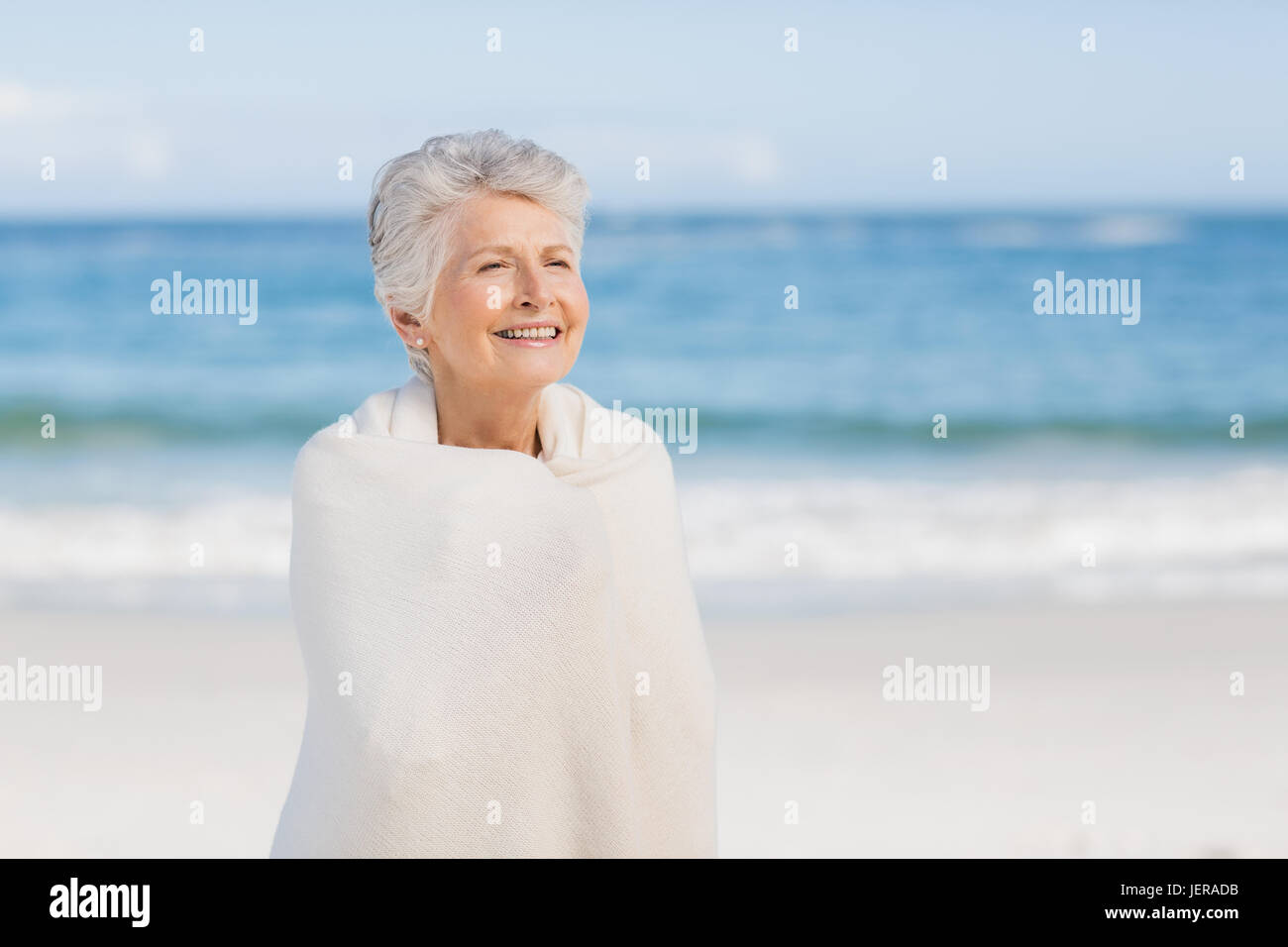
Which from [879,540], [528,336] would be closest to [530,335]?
[528,336]

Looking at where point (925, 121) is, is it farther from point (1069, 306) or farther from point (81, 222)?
point (81, 222)

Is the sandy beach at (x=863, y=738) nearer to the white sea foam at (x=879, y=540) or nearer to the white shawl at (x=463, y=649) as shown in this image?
the white sea foam at (x=879, y=540)

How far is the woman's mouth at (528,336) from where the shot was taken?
6.95ft

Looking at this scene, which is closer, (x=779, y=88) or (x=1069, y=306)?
(x=1069, y=306)

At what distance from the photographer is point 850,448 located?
1167 cm

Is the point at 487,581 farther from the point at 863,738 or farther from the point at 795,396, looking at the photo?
the point at 795,396

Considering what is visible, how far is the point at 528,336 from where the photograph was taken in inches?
83.8

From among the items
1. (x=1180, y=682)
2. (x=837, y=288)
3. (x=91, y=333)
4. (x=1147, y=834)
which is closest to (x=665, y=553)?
(x=1147, y=834)

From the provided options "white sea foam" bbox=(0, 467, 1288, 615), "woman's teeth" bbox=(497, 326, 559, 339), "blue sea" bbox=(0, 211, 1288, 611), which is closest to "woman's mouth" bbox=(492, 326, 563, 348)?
"woman's teeth" bbox=(497, 326, 559, 339)

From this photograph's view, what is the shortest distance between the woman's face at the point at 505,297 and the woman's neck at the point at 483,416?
0.04 metres

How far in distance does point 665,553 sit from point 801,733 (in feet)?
11.6

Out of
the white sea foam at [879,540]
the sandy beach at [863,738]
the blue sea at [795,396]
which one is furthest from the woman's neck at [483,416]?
the white sea foam at [879,540]

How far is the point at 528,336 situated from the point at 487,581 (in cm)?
40

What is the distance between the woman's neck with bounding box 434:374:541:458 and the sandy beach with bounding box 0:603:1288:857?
286 cm
